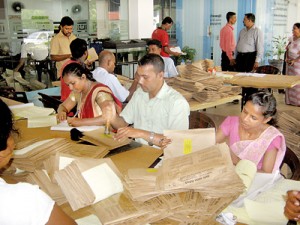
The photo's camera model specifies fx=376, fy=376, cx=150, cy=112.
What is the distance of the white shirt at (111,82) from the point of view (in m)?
4.29

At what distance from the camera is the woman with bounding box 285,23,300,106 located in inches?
263

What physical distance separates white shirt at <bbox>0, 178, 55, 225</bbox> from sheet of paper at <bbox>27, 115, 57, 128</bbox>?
1902mm

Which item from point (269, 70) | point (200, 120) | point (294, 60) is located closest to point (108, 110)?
point (200, 120)

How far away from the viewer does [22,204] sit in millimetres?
1076

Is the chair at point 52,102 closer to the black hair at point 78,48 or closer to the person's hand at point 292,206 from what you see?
the black hair at point 78,48

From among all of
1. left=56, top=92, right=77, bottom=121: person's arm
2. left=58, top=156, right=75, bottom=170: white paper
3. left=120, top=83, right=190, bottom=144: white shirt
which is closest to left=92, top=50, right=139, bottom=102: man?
left=56, top=92, right=77, bottom=121: person's arm

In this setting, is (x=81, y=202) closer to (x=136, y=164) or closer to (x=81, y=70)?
(x=136, y=164)

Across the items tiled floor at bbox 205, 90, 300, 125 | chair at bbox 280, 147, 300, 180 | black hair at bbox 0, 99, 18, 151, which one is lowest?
tiled floor at bbox 205, 90, 300, 125

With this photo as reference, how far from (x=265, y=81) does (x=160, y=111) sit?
2854 mm

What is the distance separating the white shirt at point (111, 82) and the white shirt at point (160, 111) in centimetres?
128

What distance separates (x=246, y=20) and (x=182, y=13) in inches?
137

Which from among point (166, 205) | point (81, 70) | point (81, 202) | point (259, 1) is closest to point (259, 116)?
point (166, 205)

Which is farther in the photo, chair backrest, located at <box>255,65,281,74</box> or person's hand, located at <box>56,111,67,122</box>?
chair backrest, located at <box>255,65,281,74</box>

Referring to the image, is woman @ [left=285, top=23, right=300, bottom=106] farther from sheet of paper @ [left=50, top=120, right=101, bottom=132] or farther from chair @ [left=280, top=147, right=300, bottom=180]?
sheet of paper @ [left=50, top=120, right=101, bottom=132]
